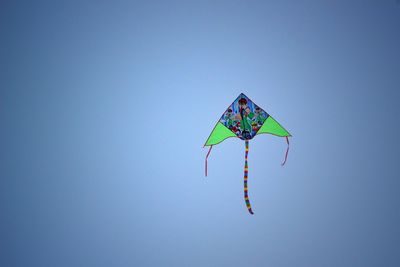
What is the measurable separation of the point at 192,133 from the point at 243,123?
357mm

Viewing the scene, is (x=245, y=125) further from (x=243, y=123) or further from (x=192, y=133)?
(x=192, y=133)

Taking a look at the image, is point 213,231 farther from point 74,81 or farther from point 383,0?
point 383,0

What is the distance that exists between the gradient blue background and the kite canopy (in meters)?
0.06

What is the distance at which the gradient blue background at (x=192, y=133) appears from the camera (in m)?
1.24

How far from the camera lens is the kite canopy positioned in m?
1.33

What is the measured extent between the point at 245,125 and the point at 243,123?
20 mm

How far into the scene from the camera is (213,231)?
1306 millimetres

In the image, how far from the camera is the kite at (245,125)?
1328mm

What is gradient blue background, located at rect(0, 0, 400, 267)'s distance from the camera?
1.24 meters

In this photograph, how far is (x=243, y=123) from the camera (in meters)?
1.33

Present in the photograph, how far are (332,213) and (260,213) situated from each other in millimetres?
524

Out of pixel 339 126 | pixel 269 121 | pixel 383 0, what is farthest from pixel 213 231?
pixel 383 0

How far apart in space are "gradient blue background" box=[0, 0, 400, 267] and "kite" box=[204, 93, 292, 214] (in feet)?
0.18

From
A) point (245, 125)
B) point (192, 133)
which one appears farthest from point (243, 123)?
point (192, 133)
